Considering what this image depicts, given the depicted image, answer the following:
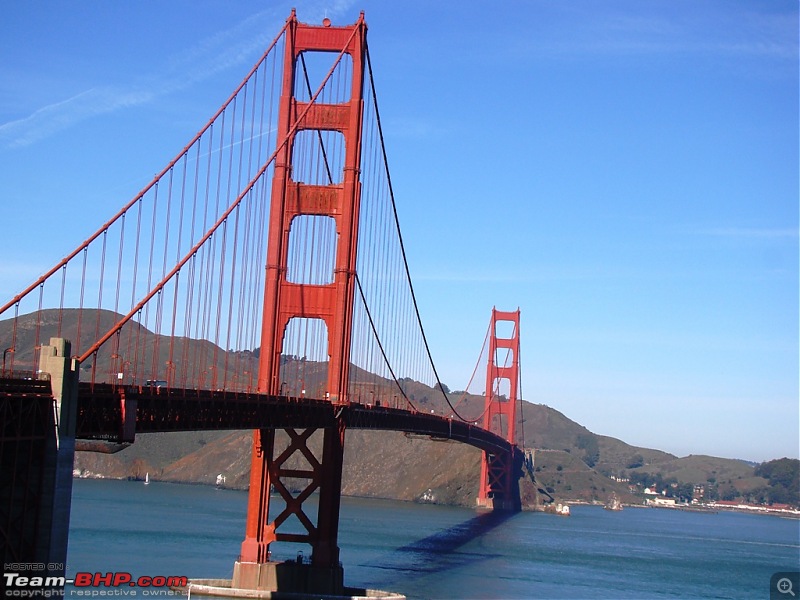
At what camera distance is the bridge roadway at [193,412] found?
21.1 m

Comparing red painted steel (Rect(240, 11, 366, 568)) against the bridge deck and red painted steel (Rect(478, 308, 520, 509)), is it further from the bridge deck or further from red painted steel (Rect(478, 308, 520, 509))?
red painted steel (Rect(478, 308, 520, 509))

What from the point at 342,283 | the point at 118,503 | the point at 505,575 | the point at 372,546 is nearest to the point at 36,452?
the point at 342,283

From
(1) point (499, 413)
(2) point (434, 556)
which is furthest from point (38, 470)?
(1) point (499, 413)

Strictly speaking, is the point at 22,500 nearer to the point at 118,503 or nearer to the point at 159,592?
the point at 159,592

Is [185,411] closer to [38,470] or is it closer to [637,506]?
[38,470]

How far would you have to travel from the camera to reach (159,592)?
107 feet

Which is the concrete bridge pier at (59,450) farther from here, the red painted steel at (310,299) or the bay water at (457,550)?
the red painted steel at (310,299)

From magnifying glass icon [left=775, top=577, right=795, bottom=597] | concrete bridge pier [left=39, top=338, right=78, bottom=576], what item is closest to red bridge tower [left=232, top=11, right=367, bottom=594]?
concrete bridge pier [left=39, top=338, right=78, bottom=576]

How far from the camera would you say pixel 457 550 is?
55.2 meters

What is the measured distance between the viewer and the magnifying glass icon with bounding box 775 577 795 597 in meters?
48.9

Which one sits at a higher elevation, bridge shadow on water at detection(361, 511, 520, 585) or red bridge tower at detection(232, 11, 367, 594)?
red bridge tower at detection(232, 11, 367, 594)

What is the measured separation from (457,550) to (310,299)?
22.7 m

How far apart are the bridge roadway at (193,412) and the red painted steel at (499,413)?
56.4 meters

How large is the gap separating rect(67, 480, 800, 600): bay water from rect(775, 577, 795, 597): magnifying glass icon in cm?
82
